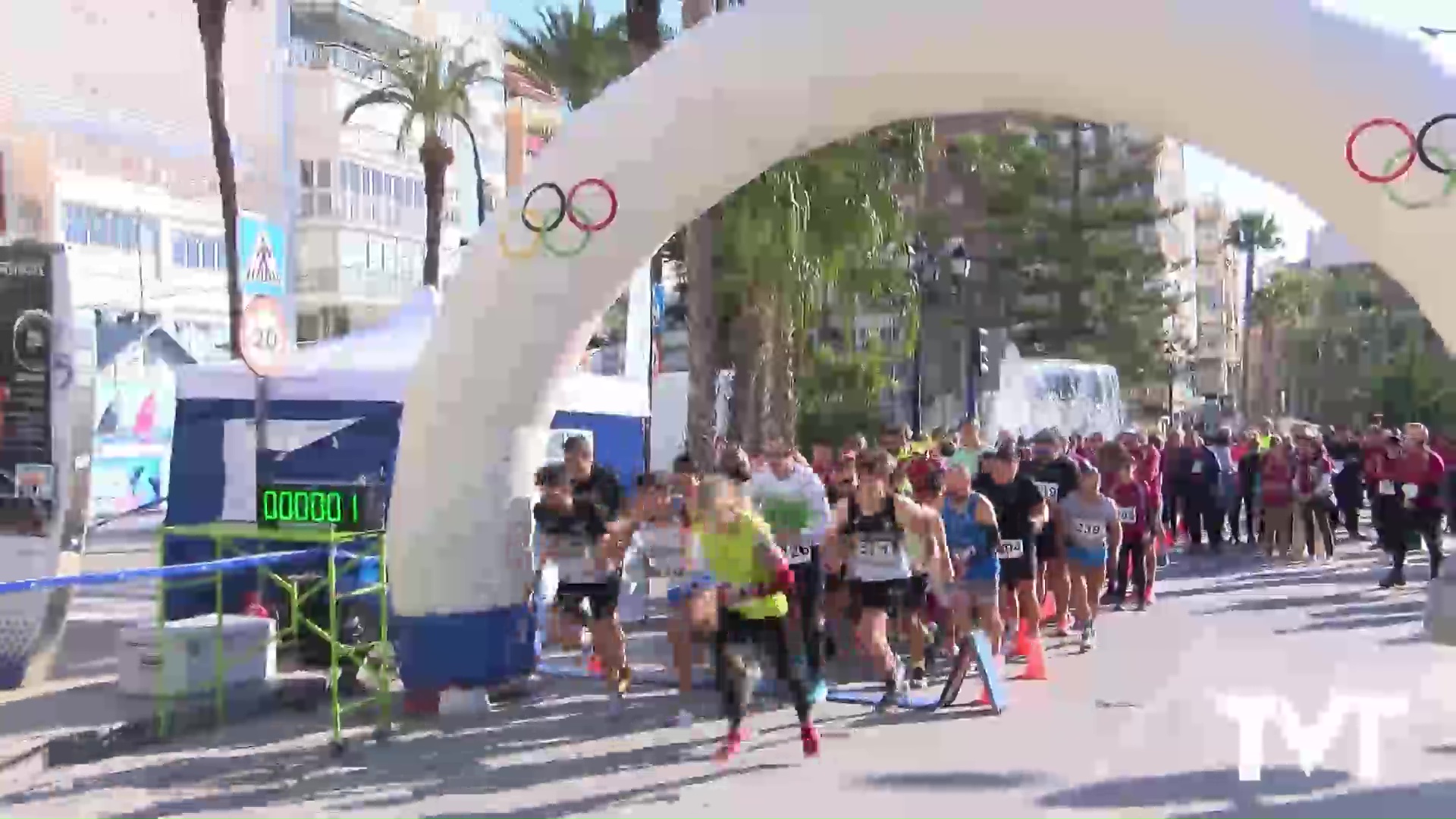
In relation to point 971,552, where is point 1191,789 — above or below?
below

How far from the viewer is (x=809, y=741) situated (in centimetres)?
854

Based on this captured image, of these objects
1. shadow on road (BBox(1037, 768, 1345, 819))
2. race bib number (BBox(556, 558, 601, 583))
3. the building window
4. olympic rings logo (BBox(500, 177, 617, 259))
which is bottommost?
shadow on road (BBox(1037, 768, 1345, 819))

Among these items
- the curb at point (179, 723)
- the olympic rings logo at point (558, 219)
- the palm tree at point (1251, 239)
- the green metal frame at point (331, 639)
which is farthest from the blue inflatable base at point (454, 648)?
the palm tree at point (1251, 239)

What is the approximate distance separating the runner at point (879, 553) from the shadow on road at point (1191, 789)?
87.4 inches

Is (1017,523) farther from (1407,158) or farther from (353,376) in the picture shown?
(353,376)

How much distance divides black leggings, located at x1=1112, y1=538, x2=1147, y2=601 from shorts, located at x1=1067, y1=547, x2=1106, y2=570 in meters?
2.39

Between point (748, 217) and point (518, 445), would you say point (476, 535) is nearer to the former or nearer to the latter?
point (518, 445)

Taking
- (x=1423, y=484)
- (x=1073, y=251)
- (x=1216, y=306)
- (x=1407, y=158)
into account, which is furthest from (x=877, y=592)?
(x=1216, y=306)

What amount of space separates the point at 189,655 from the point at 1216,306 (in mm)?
95545

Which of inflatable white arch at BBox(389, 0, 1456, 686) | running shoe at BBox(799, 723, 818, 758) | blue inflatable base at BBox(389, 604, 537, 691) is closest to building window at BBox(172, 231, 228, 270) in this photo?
blue inflatable base at BBox(389, 604, 537, 691)

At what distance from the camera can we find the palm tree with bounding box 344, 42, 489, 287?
1284 inches

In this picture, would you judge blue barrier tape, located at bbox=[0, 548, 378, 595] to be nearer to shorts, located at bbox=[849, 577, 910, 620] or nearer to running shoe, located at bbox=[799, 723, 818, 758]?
running shoe, located at bbox=[799, 723, 818, 758]

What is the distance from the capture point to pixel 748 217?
54.1 ft

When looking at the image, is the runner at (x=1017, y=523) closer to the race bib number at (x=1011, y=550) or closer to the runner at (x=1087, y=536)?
the race bib number at (x=1011, y=550)
